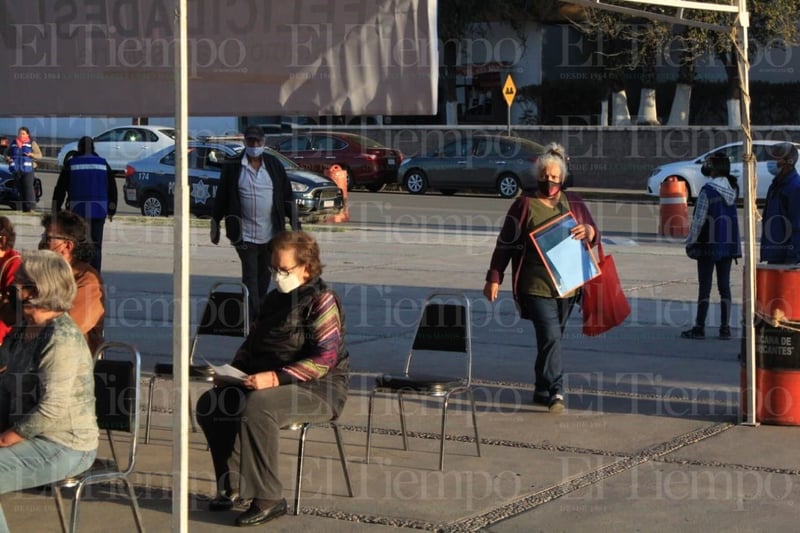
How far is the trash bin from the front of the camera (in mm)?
8164

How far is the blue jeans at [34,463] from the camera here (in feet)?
17.4

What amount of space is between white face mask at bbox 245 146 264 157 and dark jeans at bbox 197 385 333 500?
14.0ft

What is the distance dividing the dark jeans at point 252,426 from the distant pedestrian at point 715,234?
19.6 ft

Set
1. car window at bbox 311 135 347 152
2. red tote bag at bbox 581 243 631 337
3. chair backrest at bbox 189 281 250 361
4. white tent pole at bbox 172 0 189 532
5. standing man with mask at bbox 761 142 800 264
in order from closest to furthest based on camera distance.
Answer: white tent pole at bbox 172 0 189 532 < chair backrest at bbox 189 281 250 361 < red tote bag at bbox 581 243 631 337 < standing man with mask at bbox 761 142 800 264 < car window at bbox 311 135 347 152

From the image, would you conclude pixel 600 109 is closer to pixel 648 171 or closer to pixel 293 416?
pixel 648 171

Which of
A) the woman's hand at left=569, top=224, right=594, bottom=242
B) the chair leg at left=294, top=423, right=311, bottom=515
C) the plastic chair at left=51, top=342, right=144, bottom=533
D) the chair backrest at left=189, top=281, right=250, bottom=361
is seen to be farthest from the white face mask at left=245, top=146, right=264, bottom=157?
the plastic chair at left=51, top=342, right=144, bottom=533

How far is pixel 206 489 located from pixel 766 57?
126 ft

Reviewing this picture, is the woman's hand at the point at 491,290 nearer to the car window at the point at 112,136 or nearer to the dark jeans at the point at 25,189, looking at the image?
the dark jeans at the point at 25,189

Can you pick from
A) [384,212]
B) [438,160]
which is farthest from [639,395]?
[438,160]

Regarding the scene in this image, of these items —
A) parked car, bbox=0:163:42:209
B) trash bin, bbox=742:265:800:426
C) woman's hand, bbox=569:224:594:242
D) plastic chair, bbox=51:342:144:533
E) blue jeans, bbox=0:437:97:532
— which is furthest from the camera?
parked car, bbox=0:163:42:209

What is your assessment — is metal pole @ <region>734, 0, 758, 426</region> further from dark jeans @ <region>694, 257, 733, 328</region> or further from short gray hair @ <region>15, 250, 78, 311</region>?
short gray hair @ <region>15, 250, 78, 311</region>

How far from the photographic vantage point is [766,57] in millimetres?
42125

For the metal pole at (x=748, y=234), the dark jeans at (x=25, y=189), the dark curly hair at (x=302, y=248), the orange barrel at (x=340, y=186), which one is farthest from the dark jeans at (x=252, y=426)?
the dark jeans at (x=25, y=189)

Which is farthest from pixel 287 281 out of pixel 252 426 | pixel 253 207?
pixel 253 207
